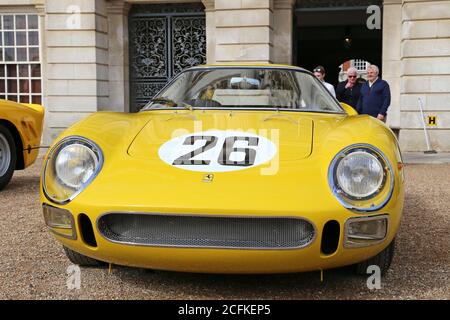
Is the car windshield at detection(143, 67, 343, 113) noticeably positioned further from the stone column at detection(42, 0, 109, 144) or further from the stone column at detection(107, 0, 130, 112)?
the stone column at detection(107, 0, 130, 112)

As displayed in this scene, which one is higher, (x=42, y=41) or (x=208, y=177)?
(x=42, y=41)

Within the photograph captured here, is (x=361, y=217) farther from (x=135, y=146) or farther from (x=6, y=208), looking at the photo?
(x=6, y=208)

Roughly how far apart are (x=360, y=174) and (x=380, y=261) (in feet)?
1.84

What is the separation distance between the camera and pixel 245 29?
1132 centimetres

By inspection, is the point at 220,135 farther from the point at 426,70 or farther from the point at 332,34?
the point at 332,34

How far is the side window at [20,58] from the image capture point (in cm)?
1283

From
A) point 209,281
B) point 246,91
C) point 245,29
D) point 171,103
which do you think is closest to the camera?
point 209,281

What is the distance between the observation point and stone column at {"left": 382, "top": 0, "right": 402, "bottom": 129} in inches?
452

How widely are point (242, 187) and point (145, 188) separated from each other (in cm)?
44

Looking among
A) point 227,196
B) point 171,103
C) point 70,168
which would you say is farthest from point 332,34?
point 227,196

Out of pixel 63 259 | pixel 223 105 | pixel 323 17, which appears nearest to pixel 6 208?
pixel 63 259

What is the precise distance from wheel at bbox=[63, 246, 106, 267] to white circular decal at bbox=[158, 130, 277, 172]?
76 centimetres

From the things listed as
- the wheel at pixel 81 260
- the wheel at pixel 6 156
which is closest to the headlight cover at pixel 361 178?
the wheel at pixel 81 260

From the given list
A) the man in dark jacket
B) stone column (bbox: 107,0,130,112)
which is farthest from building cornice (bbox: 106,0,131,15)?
the man in dark jacket
